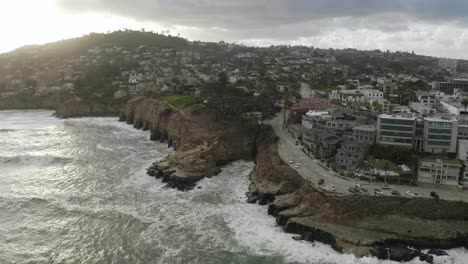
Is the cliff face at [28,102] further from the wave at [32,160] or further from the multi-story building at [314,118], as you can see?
the multi-story building at [314,118]

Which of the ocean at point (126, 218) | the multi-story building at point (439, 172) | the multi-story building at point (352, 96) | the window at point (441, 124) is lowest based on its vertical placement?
the ocean at point (126, 218)

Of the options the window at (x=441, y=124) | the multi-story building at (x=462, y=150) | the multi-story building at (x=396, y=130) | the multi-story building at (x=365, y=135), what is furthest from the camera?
the multi-story building at (x=365, y=135)

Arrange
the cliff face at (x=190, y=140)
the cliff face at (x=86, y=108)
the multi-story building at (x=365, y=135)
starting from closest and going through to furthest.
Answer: the cliff face at (x=190, y=140), the multi-story building at (x=365, y=135), the cliff face at (x=86, y=108)

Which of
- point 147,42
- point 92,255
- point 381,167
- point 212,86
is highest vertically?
point 147,42

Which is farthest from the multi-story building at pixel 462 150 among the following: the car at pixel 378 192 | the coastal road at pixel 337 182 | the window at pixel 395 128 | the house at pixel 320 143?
the house at pixel 320 143

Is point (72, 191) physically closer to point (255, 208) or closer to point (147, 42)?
point (255, 208)

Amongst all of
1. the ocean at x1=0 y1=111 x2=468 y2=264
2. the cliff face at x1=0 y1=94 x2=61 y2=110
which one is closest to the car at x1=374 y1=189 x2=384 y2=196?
the ocean at x1=0 y1=111 x2=468 y2=264

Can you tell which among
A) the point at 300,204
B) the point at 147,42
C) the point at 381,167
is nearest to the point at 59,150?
the point at 300,204
